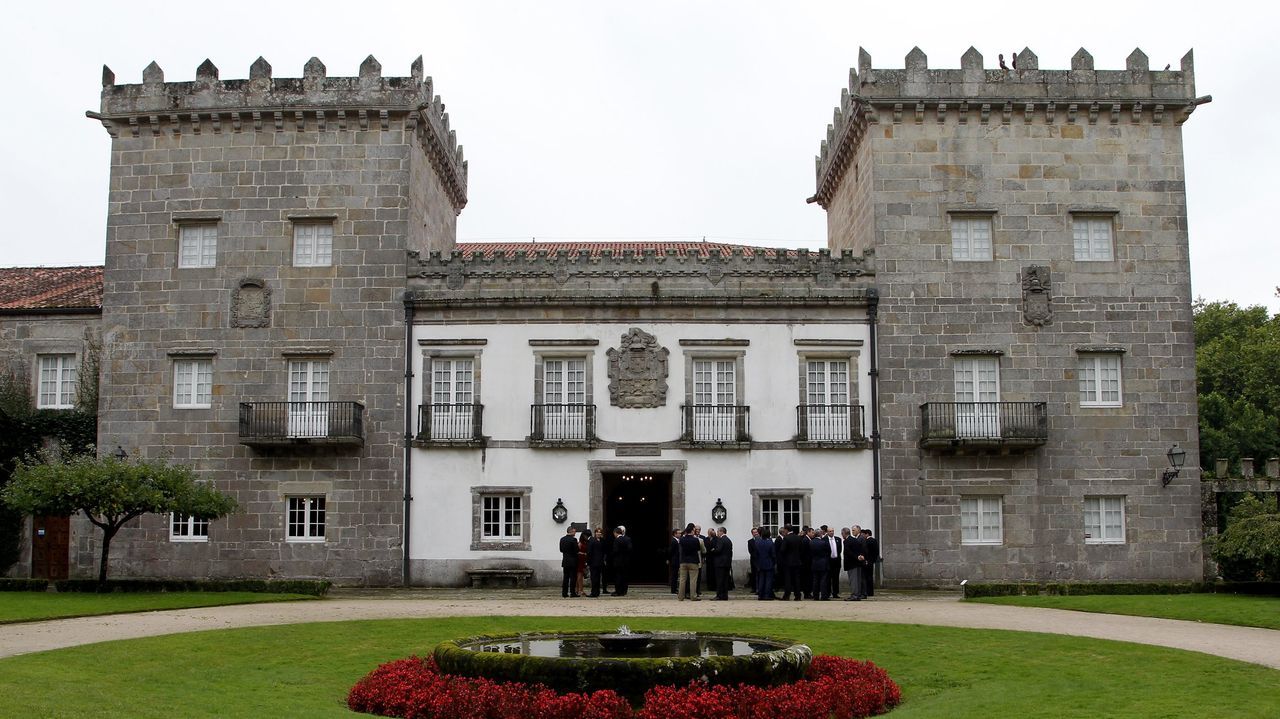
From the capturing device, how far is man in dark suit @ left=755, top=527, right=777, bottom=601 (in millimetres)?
21391

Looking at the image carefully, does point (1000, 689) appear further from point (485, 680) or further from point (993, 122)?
point (993, 122)

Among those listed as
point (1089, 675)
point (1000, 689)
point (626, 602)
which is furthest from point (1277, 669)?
point (626, 602)

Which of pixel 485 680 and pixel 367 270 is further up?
pixel 367 270

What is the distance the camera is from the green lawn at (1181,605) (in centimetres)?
1775

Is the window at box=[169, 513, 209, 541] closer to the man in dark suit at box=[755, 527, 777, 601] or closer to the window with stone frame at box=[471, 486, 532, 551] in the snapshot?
the window with stone frame at box=[471, 486, 532, 551]

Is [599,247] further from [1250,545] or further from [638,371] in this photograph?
[1250,545]

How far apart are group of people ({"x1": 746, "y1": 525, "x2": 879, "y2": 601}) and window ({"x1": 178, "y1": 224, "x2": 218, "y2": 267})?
12.6m

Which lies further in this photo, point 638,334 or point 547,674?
point 638,334

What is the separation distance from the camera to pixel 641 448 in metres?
24.6

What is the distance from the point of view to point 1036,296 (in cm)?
2491

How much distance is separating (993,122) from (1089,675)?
50.2 feet

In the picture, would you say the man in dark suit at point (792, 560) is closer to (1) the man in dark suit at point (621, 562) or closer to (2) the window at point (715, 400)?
(1) the man in dark suit at point (621, 562)

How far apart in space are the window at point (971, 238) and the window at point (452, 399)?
10.1 meters

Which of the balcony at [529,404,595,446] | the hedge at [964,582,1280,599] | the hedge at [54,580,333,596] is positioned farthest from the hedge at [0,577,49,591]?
the hedge at [964,582,1280,599]
